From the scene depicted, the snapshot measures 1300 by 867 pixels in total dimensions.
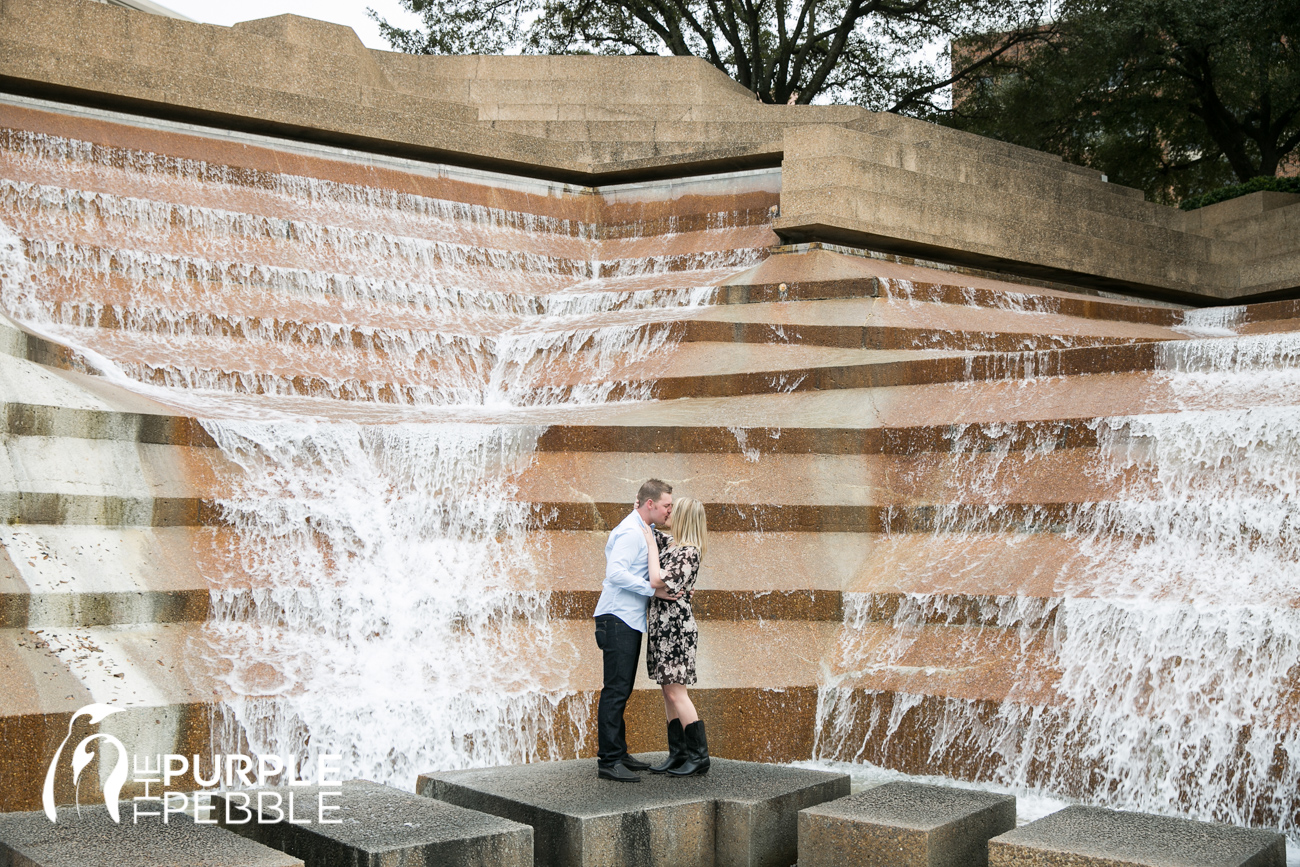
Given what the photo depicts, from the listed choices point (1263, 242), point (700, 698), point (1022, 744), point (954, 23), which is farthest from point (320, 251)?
point (954, 23)

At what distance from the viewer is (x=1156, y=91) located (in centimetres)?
2345

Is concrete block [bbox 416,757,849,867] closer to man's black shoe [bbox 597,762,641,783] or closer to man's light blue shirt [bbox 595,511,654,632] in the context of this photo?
man's black shoe [bbox 597,762,641,783]

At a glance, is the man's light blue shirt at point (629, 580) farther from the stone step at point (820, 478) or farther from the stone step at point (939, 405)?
the stone step at point (939, 405)

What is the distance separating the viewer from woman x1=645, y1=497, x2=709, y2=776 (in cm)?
595

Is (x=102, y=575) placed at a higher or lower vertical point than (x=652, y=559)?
lower

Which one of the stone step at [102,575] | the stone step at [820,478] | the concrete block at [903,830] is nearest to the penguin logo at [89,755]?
the stone step at [102,575]

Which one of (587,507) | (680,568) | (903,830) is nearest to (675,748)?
(680,568)

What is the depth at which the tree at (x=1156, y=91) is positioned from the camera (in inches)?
766

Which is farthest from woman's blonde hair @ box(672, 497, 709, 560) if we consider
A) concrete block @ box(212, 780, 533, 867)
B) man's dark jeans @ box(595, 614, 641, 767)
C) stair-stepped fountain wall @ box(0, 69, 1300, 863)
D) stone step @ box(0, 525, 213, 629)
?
stone step @ box(0, 525, 213, 629)

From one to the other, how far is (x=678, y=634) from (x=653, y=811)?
0.89m

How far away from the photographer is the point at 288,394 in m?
10.9

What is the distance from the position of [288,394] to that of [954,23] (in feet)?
67.5

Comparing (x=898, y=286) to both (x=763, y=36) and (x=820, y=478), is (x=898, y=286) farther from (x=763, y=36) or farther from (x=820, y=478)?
(x=763, y=36)

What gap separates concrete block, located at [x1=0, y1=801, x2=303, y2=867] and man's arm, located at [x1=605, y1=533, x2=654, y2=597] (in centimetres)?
196
